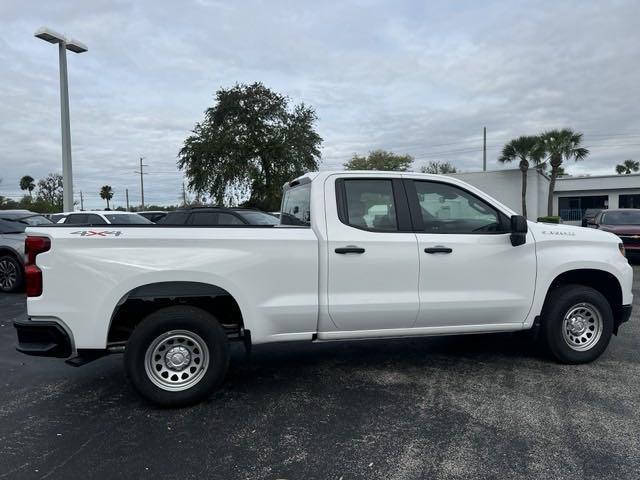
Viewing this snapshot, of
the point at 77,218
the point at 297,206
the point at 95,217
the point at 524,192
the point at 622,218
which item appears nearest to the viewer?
the point at 297,206

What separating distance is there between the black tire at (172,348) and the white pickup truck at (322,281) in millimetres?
11

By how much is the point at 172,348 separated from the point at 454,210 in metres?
2.85

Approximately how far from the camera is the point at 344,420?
3818mm

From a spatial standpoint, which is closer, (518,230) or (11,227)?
(518,230)

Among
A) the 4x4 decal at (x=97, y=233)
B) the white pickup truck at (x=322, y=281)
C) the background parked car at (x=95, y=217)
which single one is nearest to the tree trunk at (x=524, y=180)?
the background parked car at (x=95, y=217)

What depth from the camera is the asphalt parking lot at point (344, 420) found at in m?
3.16

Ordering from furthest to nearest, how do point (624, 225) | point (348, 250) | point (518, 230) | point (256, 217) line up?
point (624, 225) < point (256, 217) < point (518, 230) < point (348, 250)

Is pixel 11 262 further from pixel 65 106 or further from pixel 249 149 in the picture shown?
pixel 249 149

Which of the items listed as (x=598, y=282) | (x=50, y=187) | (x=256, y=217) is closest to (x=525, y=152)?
(x=256, y=217)

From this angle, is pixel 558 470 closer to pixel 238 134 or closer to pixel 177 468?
pixel 177 468

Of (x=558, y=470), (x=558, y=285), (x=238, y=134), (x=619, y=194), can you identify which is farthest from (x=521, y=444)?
(x=619, y=194)

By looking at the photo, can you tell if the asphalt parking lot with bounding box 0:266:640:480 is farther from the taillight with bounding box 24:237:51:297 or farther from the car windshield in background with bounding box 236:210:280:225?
→ the car windshield in background with bounding box 236:210:280:225

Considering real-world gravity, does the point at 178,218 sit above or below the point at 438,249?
above

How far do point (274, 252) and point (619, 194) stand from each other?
121ft
